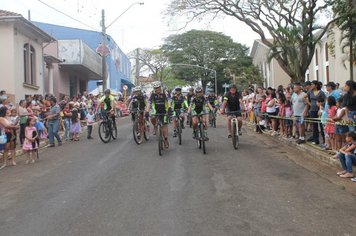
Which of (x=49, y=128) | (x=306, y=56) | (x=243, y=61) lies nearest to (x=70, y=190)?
(x=49, y=128)

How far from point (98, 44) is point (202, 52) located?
114ft

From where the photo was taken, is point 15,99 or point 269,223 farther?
point 15,99

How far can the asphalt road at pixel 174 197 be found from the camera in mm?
6348

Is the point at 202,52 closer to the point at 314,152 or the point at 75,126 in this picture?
the point at 75,126

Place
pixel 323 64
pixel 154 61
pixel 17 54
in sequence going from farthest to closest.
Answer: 1. pixel 154 61
2. pixel 323 64
3. pixel 17 54

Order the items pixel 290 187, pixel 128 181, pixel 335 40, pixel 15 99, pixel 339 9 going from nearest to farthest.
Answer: pixel 290 187 < pixel 128 181 < pixel 339 9 < pixel 15 99 < pixel 335 40

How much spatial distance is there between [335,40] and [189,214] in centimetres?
2675

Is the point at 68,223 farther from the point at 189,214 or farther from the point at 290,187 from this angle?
the point at 290,187

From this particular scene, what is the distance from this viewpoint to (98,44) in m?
44.4

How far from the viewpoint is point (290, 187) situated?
8516 mm

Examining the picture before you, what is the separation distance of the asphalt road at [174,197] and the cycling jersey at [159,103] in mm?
1502

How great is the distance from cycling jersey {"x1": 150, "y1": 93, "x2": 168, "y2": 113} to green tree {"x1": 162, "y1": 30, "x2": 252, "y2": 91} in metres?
61.6

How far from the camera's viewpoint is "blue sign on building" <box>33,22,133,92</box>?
4232cm

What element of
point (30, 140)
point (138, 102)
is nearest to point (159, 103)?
point (138, 102)
